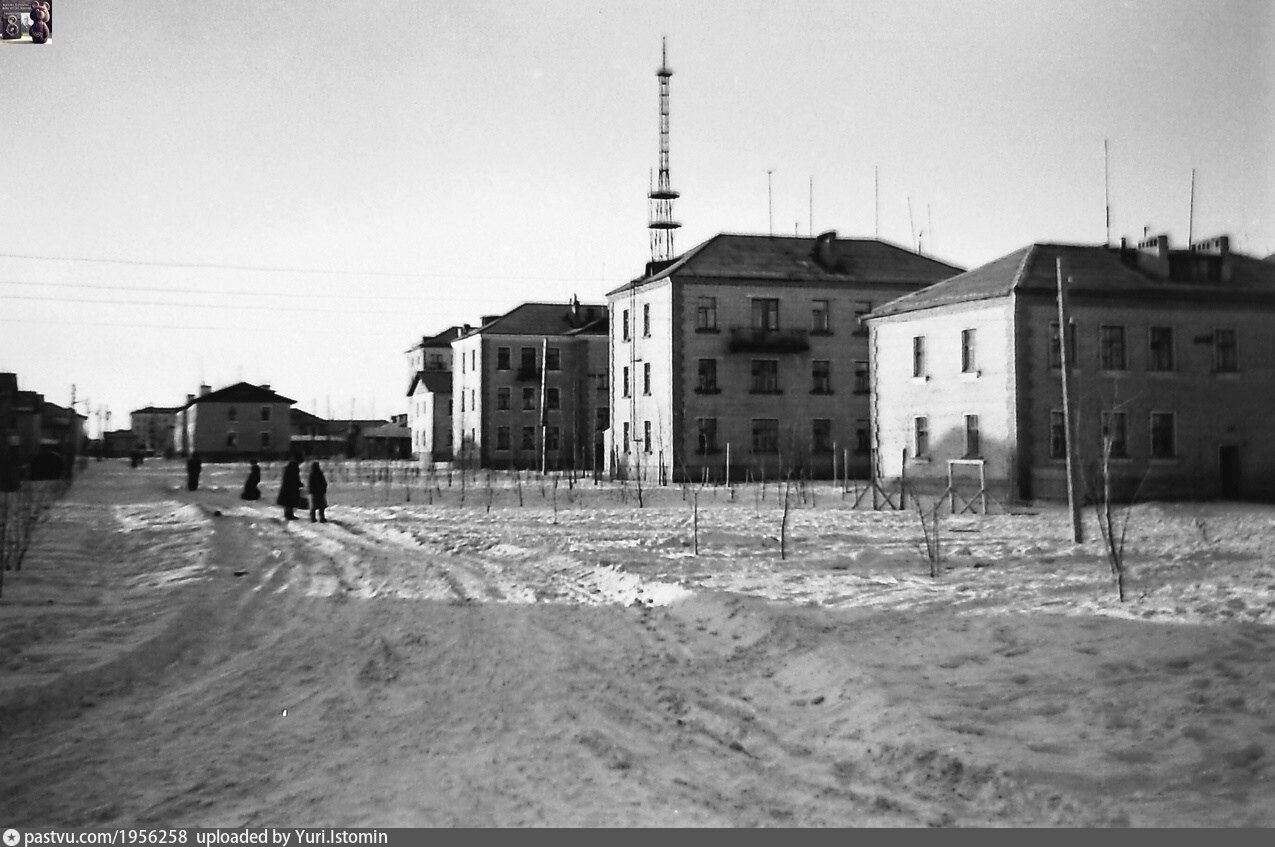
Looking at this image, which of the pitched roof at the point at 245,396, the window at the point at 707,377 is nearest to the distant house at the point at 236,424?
the pitched roof at the point at 245,396

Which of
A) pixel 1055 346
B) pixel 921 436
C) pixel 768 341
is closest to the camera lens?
pixel 1055 346

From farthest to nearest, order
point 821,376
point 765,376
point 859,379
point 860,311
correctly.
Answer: point 860,311
point 859,379
point 821,376
point 765,376

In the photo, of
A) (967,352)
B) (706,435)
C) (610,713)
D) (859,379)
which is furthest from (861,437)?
(610,713)

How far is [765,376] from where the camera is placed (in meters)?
38.3

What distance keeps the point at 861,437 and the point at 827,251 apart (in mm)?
7970

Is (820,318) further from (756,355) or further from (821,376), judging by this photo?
(756,355)

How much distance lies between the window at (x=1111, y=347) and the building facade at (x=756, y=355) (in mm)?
12907

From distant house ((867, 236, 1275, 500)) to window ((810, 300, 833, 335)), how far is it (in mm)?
13051

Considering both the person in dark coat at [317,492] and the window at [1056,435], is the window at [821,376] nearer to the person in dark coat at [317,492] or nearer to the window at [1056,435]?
the window at [1056,435]

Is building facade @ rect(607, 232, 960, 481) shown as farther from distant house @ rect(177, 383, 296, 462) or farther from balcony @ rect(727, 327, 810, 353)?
distant house @ rect(177, 383, 296, 462)

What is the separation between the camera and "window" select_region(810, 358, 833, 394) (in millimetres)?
38781

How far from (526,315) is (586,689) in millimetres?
48120

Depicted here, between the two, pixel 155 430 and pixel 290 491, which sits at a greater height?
pixel 155 430

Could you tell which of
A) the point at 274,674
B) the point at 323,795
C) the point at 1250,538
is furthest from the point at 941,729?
the point at 1250,538
